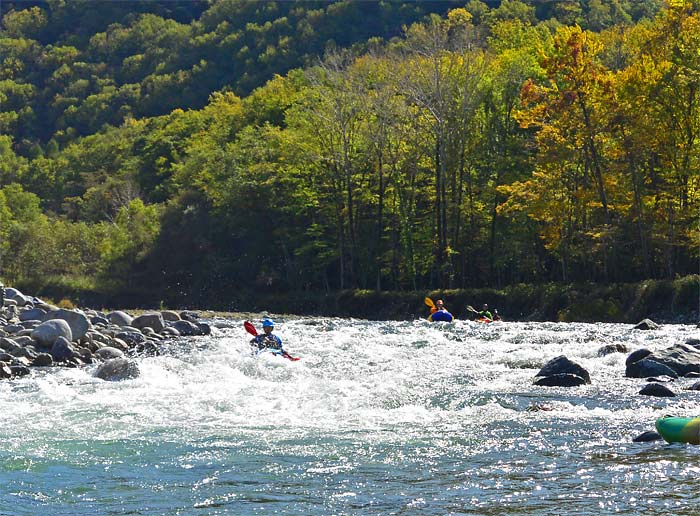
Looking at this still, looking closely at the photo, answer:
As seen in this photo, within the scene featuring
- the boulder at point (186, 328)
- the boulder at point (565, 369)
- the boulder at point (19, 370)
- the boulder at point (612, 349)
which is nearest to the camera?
the boulder at point (565, 369)

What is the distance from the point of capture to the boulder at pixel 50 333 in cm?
2102

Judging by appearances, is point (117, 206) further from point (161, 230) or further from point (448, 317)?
point (448, 317)

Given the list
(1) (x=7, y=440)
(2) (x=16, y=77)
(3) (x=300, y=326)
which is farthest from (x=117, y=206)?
(2) (x=16, y=77)

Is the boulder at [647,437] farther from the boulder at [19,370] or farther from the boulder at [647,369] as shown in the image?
the boulder at [19,370]

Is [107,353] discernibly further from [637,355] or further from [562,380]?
[637,355]

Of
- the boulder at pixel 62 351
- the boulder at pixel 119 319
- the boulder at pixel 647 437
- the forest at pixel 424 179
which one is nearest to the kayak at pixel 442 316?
the forest at pixel 424 179

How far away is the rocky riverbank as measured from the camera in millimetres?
18500

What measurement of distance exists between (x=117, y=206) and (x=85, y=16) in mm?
96410

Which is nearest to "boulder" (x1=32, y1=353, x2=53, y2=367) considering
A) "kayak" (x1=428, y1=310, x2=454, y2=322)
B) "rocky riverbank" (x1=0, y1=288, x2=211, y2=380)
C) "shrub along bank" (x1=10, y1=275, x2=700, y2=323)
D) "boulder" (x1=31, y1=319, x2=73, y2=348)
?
"rocky riverbank" (x1=0, y1=288, x2=211, y2=380)

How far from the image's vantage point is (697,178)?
110 ft

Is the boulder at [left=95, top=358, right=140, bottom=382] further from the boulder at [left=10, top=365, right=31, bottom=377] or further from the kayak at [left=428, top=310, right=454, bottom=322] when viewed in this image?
the kayak at [left=428, top=310, right=454, bottom=322]

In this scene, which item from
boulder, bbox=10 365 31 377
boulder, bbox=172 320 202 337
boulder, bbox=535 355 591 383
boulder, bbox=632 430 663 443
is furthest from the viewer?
boulder, bbox=172 320 202 337

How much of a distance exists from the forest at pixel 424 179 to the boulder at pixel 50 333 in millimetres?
20162

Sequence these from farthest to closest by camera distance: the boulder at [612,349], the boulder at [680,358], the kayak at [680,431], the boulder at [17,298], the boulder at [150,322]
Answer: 1. the boulder at [17,298]
2. the boulder at [150,322]
3. the boulder at [612,349]
4. the boulder at [680,358]
5. the kayak at [680,431]
